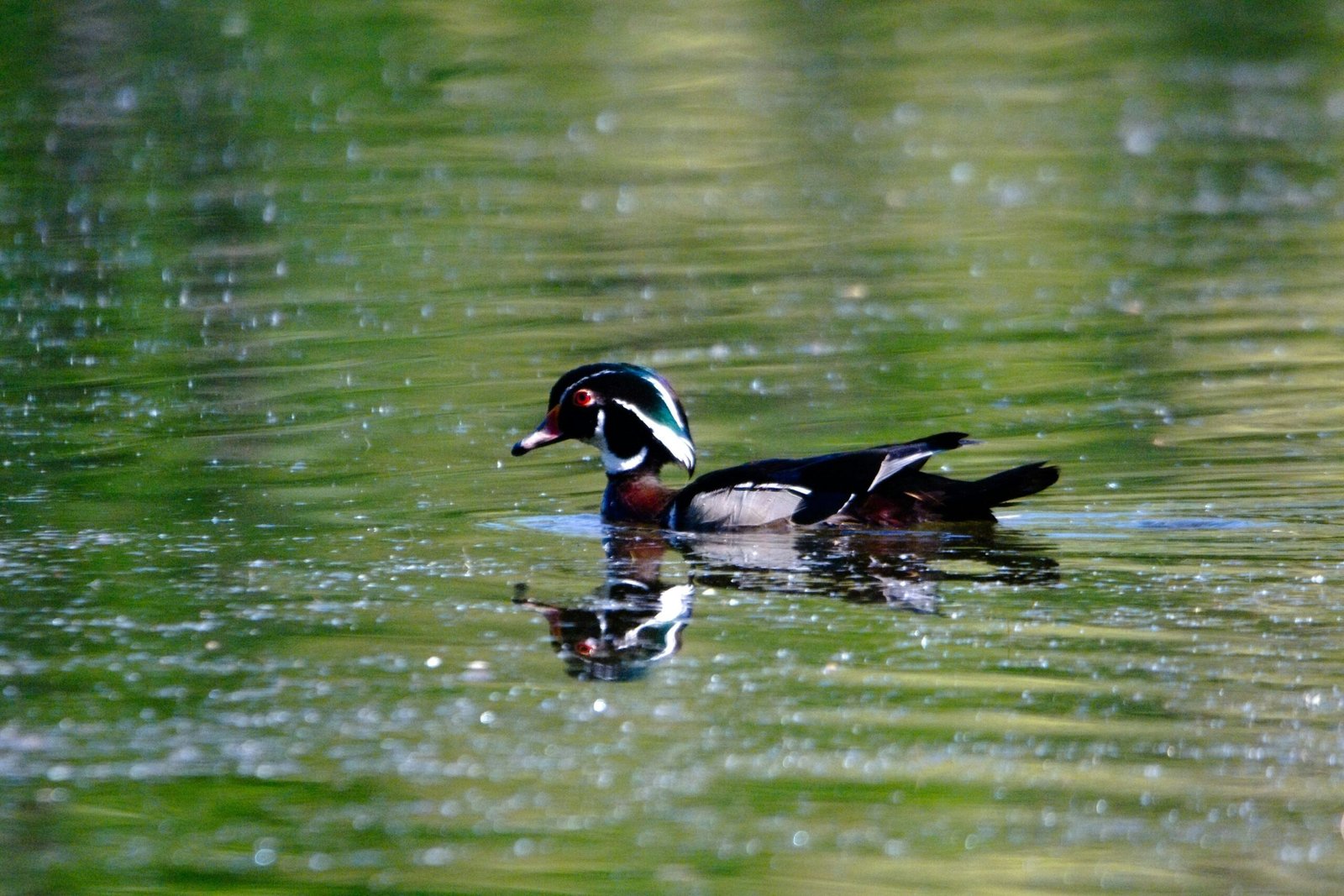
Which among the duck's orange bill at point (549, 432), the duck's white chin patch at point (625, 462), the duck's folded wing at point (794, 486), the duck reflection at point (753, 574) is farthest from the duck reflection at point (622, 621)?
the duck's orange bill at point (549, 432)

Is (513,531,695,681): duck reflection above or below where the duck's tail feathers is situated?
below

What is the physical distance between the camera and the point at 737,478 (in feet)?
29.7

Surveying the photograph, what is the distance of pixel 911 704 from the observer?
6.38 metres

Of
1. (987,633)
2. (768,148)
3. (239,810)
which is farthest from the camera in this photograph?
(768,148)

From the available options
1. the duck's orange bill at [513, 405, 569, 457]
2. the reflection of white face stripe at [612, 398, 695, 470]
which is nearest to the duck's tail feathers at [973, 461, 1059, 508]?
the reflection of white face stripe at [612, 398, 695, 470]

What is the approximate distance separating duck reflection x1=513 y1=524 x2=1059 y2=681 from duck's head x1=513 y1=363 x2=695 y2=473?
54 centimetres

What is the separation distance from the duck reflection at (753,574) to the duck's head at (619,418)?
0.54 m

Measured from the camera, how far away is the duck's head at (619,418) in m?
9.73

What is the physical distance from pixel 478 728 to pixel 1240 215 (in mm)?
12767

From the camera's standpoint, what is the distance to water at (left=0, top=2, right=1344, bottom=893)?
18.3ft

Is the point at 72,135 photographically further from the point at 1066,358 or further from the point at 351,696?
the point at 351,696

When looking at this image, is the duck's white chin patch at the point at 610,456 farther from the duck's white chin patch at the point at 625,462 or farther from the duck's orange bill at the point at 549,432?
the duck's orange bill at the point at 549,432

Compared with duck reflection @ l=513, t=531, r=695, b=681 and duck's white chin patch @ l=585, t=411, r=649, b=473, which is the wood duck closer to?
duck's white chin patch @ l=585, t=411, r=649, b=473

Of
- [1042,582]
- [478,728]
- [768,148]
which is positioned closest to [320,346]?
[1042,582]
